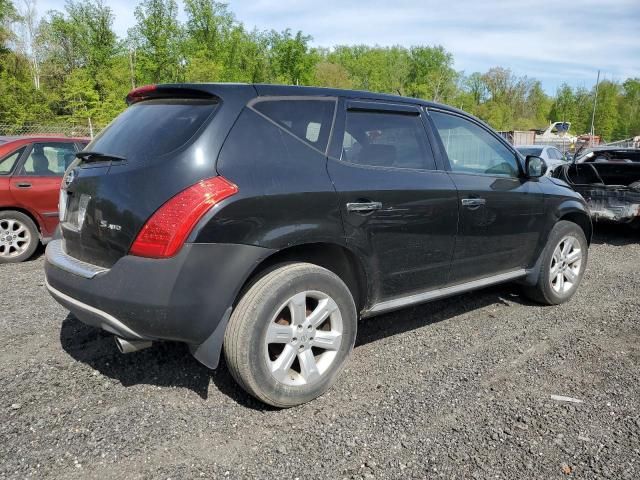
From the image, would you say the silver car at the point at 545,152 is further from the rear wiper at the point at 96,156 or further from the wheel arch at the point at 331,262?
the rear wiper at the point at 96,156

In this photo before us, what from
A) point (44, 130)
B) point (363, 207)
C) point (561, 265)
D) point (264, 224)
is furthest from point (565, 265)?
point (44, 130)

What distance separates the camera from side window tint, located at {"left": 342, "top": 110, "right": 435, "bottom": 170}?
3254 millimetres

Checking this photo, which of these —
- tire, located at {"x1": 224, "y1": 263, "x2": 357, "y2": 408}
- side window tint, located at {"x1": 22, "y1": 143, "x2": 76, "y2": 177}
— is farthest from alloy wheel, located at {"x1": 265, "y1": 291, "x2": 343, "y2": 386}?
side window tint, located at {"x1": 22, "y1": 143, "x2": 76, "y2": 177}

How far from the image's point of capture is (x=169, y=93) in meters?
3.05

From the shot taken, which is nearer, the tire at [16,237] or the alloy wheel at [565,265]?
the alloy wheel at [565,265]

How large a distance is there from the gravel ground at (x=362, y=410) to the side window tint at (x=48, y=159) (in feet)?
9.96

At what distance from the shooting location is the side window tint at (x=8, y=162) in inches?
254

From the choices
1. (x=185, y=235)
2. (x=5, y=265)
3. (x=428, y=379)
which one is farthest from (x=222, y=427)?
(x=5, y=265)

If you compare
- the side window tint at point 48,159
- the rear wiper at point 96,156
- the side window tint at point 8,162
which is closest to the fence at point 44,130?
the side window tint at point 48,159

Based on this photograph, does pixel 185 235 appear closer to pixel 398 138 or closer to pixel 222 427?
pixel 222 427

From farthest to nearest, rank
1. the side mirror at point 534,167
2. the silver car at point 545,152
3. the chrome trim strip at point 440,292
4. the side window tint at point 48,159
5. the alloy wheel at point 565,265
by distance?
the silver car at point 545,152
the side window tint at point 48,159
the alloy wheel at point 565,265
the side mirror at point 534,167
the chrome trim strip at point 440,292

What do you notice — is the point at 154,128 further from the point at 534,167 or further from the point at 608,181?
the point at 608,181

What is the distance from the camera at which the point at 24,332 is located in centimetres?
404

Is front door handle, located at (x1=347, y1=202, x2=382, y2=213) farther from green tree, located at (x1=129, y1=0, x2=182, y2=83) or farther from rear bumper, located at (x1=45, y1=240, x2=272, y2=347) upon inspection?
green tree, located at (x1=129, y1=0, x2=182, y2=83)
